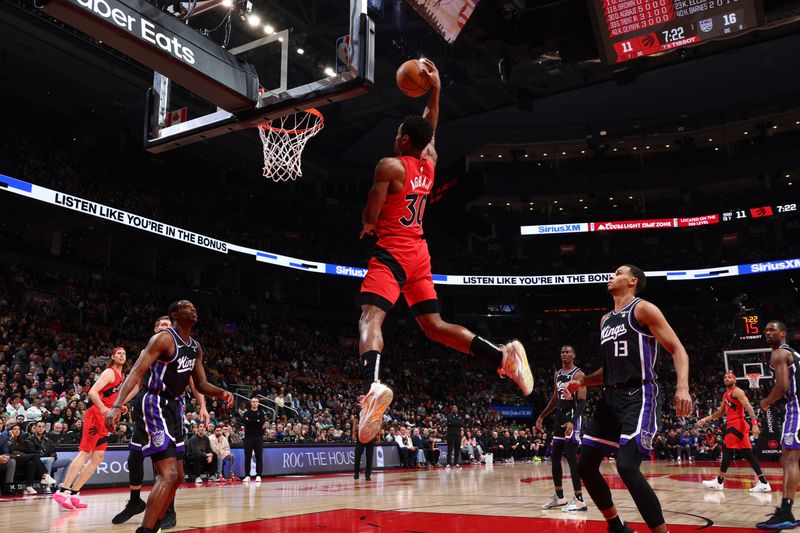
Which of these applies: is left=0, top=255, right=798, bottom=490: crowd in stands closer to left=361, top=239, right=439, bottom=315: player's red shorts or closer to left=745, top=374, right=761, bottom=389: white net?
left=745, top=374, right=761, bottom=389: white net

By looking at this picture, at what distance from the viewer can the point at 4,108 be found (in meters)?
23.8

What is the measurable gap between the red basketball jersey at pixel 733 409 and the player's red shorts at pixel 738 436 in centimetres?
5

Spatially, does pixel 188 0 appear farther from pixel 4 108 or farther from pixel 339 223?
pixel 339 223

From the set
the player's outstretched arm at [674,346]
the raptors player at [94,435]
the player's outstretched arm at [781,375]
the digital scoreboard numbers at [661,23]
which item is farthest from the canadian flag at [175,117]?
the player's outstretched arm at [781,375]

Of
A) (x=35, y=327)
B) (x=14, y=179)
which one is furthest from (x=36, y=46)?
(x=35, y=327)

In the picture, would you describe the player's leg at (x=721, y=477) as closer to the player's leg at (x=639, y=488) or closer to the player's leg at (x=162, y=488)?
the player's leg at (x=639, y=488)

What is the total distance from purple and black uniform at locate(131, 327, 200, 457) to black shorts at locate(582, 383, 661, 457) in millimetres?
3288

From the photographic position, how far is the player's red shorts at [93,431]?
325 inches

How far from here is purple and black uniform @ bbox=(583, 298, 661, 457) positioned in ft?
15.0

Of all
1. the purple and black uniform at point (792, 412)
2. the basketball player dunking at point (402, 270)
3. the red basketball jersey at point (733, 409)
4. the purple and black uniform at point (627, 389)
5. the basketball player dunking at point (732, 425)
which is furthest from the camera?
the red basketball jersey at point (733, 409)

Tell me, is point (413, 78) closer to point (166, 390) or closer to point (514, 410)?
point (166, 390)

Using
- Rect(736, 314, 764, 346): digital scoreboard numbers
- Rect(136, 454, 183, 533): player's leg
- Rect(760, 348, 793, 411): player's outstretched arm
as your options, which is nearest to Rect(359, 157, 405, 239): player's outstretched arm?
Rect(136, 454, 183, 533): player's leg

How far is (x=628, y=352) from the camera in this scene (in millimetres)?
4848

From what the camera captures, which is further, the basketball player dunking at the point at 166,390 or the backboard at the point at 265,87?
the backboard at the point at 265,87
